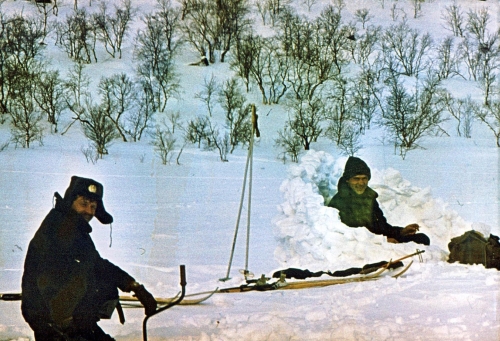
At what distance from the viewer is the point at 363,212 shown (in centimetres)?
579

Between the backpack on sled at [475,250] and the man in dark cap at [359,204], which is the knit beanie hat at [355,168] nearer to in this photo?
the man in dark cap at [359,204]

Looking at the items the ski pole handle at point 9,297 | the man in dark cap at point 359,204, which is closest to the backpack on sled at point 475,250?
the man in dark cap at point 359,204

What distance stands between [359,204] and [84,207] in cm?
296

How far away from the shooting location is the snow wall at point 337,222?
532cm

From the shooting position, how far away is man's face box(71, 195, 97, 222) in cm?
345

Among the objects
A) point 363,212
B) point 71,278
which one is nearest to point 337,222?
point 363,212

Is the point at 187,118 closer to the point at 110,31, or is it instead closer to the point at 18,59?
the point at 110,31

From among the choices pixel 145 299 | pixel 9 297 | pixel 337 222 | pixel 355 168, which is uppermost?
pixel 355 168

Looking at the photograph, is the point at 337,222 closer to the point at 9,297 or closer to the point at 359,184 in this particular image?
the point at 359,184

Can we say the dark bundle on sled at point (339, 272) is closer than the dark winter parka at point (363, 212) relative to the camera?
Yes

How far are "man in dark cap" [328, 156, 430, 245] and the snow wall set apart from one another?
0.49ft

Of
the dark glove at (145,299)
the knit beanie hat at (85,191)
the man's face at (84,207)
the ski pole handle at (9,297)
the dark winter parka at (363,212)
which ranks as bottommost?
the ski pole handle at (9,297)

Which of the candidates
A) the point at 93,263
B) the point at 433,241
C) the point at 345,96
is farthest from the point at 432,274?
the point at 345,96

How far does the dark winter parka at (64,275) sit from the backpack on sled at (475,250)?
2918 millimetres
